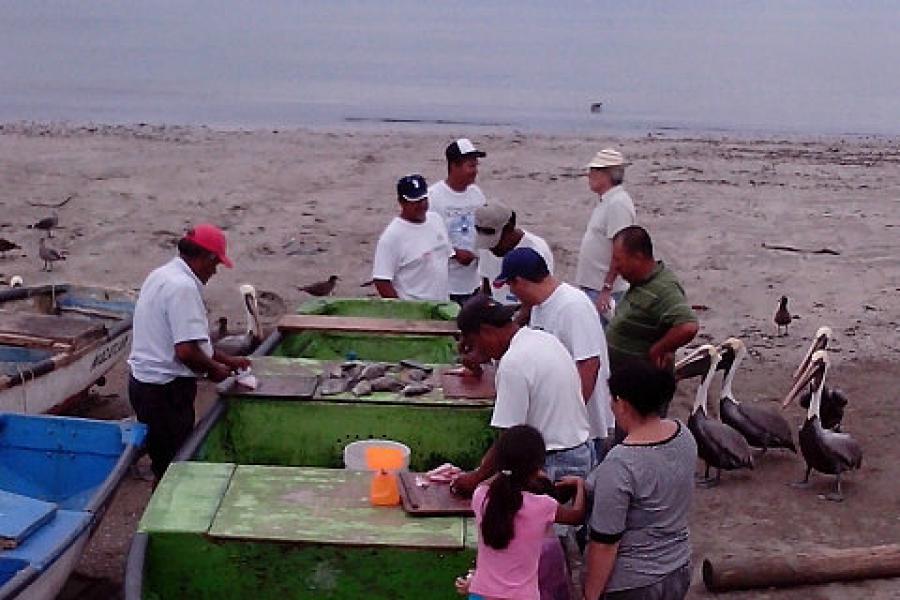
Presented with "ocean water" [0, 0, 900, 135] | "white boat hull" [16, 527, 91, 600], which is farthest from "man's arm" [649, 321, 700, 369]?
"ocean water" [0, 0, 900, 135]

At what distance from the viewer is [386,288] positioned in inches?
352

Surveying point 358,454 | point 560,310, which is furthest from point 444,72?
point 560,310

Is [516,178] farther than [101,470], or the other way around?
[516,178]

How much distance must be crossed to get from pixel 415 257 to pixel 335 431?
1.99m

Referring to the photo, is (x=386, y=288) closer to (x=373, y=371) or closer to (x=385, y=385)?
(x=373, y=371)

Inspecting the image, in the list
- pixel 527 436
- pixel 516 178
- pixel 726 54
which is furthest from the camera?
pixel 726 54

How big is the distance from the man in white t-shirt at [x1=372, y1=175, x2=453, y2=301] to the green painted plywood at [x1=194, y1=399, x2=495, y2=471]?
189 centimetres

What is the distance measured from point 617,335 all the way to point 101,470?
10.2ft

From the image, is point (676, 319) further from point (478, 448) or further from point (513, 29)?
point (513, 29)

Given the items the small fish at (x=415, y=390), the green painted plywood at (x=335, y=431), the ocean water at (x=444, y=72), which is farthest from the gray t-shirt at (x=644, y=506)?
the ocean water at (x=444, y=72)

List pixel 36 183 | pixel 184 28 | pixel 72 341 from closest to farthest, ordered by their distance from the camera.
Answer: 1. pixel 72 341
2. pixel 36 183
3. pixel 184 28

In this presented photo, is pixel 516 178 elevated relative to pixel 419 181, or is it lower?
lower

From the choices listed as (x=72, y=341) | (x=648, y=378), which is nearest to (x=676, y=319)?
(x=648, y=378)

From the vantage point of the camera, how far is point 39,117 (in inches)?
1253
